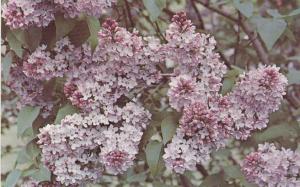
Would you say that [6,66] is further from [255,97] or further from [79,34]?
[255,97]

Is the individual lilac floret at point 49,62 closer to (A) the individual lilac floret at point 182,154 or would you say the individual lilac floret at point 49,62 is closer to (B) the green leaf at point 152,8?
(B) the green leaf at point 152,8

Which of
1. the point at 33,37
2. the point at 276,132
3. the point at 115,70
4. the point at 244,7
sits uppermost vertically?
the point at 244,7

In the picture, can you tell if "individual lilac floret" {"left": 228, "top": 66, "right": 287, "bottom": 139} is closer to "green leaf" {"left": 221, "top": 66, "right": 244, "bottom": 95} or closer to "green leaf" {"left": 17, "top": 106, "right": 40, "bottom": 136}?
"green leaf" {"left": 221, "top": 66, "right": 244, "bottom": 95}

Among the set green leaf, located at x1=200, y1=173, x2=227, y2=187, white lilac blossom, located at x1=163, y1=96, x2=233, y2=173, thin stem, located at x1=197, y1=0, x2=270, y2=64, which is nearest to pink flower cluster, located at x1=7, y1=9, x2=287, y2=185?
white lilac blossom, located at x1=163, y1=96, x2=233, y2=173

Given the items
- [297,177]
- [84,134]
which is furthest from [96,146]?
[297,177]

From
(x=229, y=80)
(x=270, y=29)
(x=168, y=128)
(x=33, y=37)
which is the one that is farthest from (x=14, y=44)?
(x=270, y=29)
